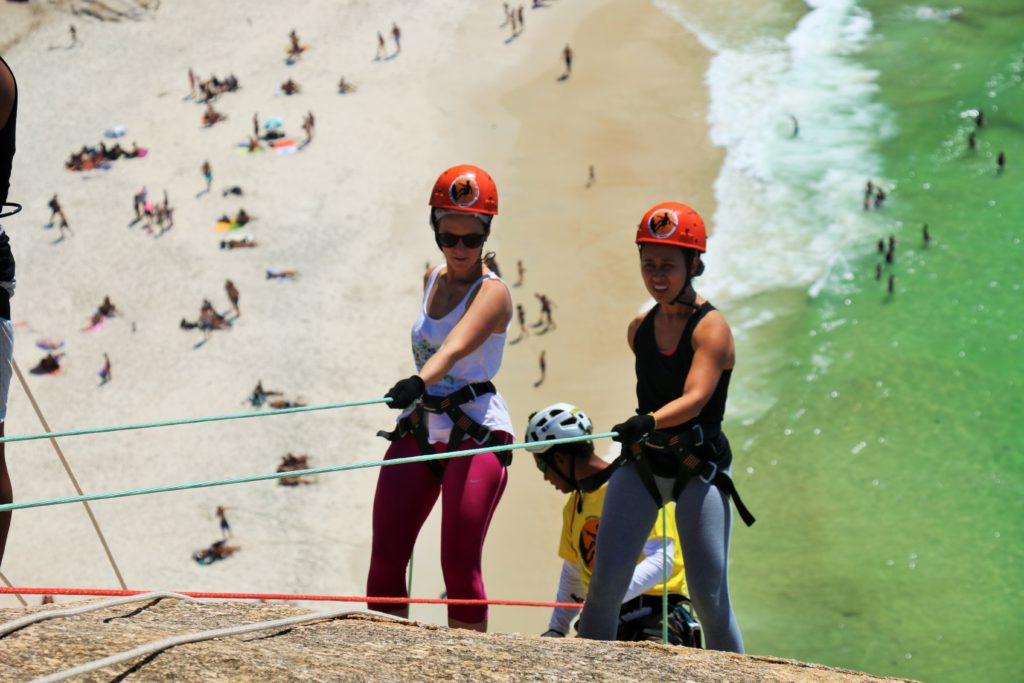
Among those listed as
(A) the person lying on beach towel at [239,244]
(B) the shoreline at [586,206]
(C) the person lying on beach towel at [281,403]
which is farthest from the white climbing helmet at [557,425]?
(A) the person lying on beach towel at [239,244]

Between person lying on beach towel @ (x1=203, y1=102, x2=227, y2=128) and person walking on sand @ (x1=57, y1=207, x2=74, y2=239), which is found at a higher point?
person lying on beach towel @ (x1=203, y1=102, x2=227, y2=128)

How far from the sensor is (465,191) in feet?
26.8

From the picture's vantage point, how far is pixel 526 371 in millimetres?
30156

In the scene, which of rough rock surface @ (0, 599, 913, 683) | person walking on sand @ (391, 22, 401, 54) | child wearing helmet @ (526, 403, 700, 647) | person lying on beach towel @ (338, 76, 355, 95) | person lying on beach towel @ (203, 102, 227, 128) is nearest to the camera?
rough rock surface @ (0, 599, 913, 683)

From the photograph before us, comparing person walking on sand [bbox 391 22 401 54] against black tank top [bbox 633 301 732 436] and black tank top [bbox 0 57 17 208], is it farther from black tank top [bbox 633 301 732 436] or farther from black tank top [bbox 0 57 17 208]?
black tank top [bbox 0 57 17 208]

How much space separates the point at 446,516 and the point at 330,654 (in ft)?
7.61

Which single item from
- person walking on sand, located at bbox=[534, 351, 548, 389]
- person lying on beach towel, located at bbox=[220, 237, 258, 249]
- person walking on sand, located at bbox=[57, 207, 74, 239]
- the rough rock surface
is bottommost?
person walking on sand, located at bbox=[534, 351, 548, 389]

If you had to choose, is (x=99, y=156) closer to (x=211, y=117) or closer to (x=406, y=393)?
(x=211, y=117)

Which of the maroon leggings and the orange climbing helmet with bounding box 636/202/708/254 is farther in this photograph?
the maroon leggings

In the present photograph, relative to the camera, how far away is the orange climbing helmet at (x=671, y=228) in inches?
311

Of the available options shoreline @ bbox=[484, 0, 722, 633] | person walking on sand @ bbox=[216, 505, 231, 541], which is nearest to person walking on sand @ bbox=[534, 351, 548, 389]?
shoreline @ bbox=[484, 0, 722, 633]

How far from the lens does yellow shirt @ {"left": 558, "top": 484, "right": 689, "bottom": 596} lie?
8711 millimetres

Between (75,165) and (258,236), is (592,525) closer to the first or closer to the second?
(258,236)

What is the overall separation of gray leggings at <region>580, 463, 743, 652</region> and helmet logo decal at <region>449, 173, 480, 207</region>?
77.6 inches
